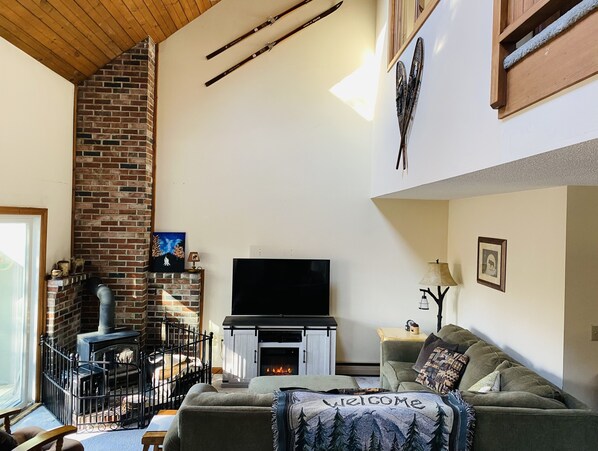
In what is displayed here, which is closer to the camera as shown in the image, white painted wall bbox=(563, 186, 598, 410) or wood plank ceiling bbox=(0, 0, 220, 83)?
white painted wall bbox=(563, 186, 598, 410)

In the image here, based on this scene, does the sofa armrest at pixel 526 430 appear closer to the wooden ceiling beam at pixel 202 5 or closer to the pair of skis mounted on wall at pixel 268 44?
the pair of skis mounted on wall at pixel 268 44

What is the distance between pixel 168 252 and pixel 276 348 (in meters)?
1.75

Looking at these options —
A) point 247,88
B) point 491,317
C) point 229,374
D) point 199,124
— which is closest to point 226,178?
point 199,124

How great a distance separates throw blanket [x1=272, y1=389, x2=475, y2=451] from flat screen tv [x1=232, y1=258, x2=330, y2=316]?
2.73m

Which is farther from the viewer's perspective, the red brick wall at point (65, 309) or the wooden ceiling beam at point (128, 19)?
the red brick wall at point (65, 309)

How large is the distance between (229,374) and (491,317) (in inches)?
112

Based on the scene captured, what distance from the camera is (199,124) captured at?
16.3ft

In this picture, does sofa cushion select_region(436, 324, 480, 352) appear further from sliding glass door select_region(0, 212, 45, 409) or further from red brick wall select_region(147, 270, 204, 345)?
sliding glass door select_region(0, 212, 45, 409)

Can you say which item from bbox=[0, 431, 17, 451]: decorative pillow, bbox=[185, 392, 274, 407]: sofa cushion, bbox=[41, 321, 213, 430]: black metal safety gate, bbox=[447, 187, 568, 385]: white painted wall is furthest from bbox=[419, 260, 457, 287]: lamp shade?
bbox=[0, 431, 17, 451]: decorative pillow

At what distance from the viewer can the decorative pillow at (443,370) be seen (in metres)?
3.22

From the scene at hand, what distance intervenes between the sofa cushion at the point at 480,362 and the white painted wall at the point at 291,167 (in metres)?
1.76

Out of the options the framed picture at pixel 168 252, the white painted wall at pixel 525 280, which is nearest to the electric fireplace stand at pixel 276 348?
the framed picture at pixel 168 252

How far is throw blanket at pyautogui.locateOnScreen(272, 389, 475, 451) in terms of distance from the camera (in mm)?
2012

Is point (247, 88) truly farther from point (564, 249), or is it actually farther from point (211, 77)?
point (564, 249)
